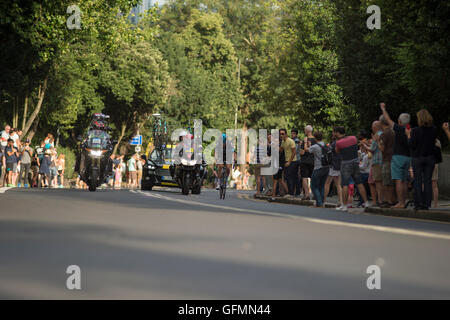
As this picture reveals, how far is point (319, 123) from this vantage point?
5531 cm

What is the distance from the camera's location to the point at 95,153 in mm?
27203

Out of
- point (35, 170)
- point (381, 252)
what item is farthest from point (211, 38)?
point (381, 252)

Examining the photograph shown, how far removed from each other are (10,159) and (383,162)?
16587 mm

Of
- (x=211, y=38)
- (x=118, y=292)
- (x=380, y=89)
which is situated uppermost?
(x=211, y=38)

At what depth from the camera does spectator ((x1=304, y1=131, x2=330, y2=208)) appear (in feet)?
73.7

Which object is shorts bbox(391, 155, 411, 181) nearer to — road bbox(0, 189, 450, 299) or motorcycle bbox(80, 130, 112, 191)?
road bbox(0, 189, 450, 299)

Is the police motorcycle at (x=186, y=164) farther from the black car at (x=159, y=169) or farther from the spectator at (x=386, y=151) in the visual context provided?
the spectator at (x=386, y=151)

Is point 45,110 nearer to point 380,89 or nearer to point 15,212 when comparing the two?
point 380,89

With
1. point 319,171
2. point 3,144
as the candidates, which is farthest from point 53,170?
point 319,171

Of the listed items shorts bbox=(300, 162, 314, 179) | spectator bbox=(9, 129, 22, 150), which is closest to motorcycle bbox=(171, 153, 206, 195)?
shorts bbox=(300, 162, 314, 179)

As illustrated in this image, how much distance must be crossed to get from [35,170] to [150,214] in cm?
2138

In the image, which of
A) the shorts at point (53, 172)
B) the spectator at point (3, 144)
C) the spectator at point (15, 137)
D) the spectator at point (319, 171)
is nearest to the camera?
the spectator at point (319, 171)

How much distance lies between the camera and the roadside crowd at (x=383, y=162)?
17891mm

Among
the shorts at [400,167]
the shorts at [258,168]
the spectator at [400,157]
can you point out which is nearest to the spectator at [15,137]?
the shorts at [258,168]
